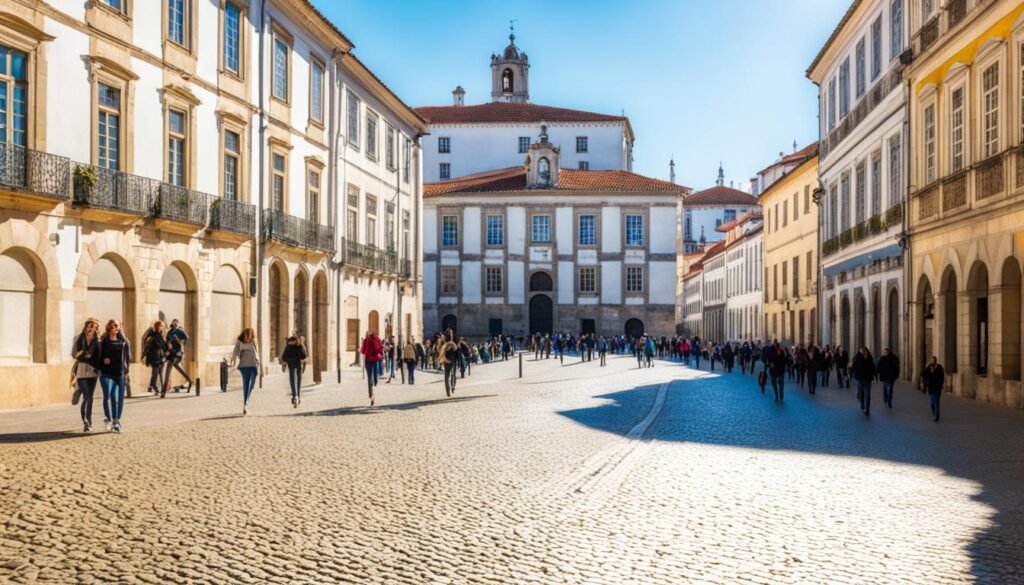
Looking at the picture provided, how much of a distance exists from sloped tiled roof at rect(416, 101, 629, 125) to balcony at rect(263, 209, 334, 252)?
55.7 metres

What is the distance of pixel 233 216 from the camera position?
97.5 ft

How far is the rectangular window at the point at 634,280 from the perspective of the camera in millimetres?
81562

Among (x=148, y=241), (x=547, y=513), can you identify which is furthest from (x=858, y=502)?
(x=148, y=241)

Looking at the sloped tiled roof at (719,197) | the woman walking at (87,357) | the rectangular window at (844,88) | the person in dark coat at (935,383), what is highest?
the sloped tiled roof at (719,197)

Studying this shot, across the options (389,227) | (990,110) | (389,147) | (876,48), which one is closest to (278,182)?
(389,227)

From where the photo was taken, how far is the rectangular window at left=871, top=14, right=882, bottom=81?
120 feet

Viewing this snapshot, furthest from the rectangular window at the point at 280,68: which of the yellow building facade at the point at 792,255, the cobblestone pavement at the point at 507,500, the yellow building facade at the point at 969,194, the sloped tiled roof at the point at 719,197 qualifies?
the sloped tiled roof at the point at 719,197

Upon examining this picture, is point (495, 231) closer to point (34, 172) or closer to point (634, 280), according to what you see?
point (634, 280)

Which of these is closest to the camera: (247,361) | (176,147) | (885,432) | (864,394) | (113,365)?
(113,365)

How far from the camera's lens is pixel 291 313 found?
35.0 meters

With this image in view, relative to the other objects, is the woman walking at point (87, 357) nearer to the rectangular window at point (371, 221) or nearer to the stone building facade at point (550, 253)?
the rectangular window at point (371, 221)

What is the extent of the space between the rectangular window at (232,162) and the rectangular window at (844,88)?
77.6 ft

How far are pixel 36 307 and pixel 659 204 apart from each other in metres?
63.1

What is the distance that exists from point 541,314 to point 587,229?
282 inches
